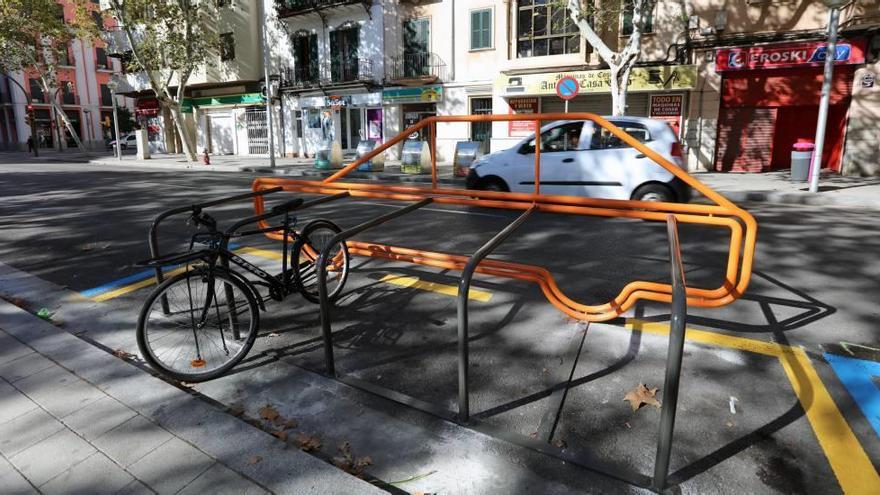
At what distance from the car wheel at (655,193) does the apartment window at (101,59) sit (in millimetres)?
54743

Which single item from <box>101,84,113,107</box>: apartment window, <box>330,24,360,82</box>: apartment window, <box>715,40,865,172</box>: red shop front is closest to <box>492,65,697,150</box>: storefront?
<box>715,40,865,172</box>: red shop front

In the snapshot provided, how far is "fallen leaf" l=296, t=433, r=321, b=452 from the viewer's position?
2678mm

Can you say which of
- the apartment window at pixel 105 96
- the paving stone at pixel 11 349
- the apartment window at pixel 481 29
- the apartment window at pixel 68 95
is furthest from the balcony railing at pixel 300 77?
the apartment window at pixel 105 96

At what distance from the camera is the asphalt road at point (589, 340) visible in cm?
268

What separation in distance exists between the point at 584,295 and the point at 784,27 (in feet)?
51.1

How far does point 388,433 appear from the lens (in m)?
2.78

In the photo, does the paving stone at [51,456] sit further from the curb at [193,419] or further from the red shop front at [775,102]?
the red shop front at [775,102]

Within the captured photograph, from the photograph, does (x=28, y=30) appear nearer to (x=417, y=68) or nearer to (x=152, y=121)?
(x=152, y=121)

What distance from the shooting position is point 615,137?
8820 mm

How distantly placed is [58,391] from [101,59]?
5759 cm

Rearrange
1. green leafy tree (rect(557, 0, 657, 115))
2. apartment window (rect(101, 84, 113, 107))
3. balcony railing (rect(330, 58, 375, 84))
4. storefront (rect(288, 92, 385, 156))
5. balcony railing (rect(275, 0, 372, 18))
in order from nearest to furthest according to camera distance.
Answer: green leafy tree (rect(557, 0, 657, 115)), balcony railing (rect(275, 0, 372, 18)), balcony railing (rect(330, 58, 375, 84)), storefront (rect(288, 92, 385, 156)), apartment window (rect(101, 84, 113, 107))

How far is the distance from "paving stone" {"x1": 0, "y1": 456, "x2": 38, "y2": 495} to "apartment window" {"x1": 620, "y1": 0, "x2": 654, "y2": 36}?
19.1 metres

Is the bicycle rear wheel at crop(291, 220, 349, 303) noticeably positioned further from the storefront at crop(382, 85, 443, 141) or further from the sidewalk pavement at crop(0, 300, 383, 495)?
the storefront at crop(382, 85, 443, 141)

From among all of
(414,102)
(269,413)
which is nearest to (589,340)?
(269,413)
